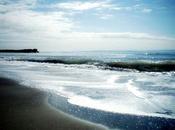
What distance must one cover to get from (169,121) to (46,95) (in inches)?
186

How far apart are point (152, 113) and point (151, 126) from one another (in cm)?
131

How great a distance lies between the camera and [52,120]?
19.9 feet

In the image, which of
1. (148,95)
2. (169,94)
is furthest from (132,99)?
(169,94)

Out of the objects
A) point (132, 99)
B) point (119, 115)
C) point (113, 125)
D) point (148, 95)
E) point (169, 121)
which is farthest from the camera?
point (148, 95)

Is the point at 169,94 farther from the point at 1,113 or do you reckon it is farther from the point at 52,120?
the point at 1,113

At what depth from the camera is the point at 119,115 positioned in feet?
22.1

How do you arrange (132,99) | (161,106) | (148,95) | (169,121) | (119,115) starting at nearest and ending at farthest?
1. (169,121)
2. (119,115)
3. (161,106)
4. (132,99)
5. (148,95)

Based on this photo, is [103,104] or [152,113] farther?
[103,104]

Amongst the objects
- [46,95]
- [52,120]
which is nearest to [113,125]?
[52,120]

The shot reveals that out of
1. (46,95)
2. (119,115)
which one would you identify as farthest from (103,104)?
(46,95)

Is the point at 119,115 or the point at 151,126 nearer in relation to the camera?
the point at 151,126

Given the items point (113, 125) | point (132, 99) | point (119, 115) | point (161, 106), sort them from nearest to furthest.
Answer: point (113, 125) < point (119, 115) < point (161, 106) < point (132, 99)

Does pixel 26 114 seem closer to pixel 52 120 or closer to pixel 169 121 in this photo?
pixel 52 120

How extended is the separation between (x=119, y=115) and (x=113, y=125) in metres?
0.97
